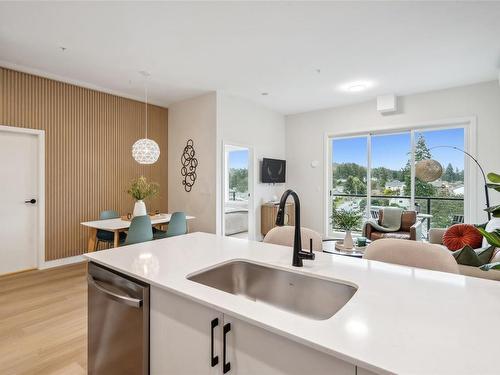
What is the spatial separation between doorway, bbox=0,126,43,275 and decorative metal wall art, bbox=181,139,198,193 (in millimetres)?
2203

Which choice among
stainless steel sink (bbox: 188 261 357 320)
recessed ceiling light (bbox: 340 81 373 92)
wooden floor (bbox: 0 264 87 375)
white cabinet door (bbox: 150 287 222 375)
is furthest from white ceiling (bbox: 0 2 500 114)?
wooden floor (bbox: 0 264 87 375)

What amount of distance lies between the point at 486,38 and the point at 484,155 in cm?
205

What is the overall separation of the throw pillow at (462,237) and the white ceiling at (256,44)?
2.09 m

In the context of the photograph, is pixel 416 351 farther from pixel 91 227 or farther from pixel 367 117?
pixel 367 117

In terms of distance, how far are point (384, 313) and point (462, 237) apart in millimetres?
2776

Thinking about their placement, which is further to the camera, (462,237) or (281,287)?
(462,237)

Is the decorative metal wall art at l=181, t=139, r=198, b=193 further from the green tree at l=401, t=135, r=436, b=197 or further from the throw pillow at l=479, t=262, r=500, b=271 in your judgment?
the throw pillow at l=479, t=262, r=500, b=271

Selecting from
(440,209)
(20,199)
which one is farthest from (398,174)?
(20,199)

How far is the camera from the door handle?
A: 1221mm

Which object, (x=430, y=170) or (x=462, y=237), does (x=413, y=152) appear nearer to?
(x=430, y=170)

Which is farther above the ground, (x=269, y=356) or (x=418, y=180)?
(x=418, y=180)

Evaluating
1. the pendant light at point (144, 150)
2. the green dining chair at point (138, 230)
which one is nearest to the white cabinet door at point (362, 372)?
the green dining chair at point (138, 230)

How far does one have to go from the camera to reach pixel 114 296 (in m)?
1.31

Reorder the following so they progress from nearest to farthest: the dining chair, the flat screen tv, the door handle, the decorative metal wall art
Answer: the door handle
the dining chair
the decorative metal wall art
the flat screen tv
